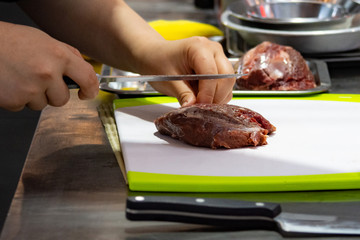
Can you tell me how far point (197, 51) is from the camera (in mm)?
1692

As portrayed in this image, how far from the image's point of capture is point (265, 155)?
144cm

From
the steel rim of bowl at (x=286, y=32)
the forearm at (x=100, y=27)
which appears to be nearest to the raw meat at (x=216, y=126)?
the forearm at (x=100, y=27)

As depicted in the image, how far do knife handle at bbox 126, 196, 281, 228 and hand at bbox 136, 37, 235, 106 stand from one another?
61 cm

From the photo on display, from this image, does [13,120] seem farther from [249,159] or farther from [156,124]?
[249,159]

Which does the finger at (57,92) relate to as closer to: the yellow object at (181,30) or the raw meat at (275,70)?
the raw meat at (275,70)

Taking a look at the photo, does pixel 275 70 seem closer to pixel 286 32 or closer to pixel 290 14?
pixel 286 32

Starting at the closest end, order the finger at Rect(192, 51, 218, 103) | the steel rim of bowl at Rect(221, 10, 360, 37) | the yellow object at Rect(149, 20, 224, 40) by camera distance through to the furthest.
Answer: the finger at Rect(192, 51, 218, 103) < the steel rim of bowl at Rect(221, 10, 360, 37) < the yellow object at Rect(149, 20, 224, 40)

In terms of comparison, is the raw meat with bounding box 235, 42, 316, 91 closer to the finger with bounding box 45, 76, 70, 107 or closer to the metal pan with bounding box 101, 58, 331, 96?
the metal pan with bounding box 101, 58, 331, 96

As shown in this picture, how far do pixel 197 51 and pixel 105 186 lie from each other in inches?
22.5

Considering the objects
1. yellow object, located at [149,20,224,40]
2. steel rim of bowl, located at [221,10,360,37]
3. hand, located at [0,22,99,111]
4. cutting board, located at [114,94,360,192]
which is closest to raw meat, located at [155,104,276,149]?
cutting board, located at [114,94,360,192]

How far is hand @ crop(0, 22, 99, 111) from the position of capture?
51.4 inches

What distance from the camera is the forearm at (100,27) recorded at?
1.95m

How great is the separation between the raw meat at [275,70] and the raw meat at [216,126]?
0.44m

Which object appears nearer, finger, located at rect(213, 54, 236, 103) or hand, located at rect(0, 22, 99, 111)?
hand, located at rect(0, 22, 99, 111)
